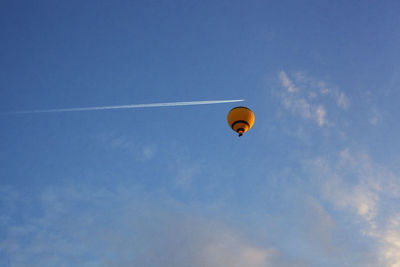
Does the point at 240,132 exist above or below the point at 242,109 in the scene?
below
